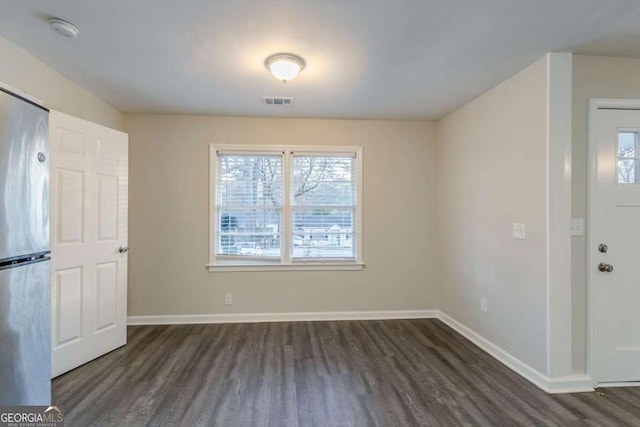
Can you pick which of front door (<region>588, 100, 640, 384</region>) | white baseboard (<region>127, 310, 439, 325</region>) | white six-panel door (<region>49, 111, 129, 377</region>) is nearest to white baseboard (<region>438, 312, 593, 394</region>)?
front door (<region>588, 100, 640, 384</region>)

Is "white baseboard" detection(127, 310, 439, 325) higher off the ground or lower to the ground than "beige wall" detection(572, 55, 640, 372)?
lower

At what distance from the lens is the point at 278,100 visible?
3148mm

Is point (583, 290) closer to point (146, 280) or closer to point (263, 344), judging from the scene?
point (263, 344)

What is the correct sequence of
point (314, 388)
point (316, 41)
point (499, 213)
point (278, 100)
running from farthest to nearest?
point (278, 100) < point (499, 213) < point (314, 388) < point (316, 41)

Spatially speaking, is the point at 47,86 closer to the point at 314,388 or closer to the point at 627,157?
the point at 314,388

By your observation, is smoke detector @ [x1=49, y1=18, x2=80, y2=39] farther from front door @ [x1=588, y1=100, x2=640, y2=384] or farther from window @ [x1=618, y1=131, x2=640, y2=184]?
window @ [x1=618, y1=131, x2=640, y2=184]

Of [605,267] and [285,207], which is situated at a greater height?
[285,207]

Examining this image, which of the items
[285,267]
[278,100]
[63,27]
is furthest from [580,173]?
[63,27]

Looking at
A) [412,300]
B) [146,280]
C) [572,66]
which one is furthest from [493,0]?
[146,280]

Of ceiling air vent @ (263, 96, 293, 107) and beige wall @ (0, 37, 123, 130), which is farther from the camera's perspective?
ceiling air vent @ (263, 96, 293, 107)

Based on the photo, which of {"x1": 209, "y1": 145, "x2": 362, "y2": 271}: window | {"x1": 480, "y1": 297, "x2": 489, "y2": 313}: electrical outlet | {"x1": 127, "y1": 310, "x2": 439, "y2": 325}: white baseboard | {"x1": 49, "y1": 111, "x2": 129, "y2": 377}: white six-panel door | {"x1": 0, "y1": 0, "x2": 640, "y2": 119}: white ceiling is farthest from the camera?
{"x1": 209, "y1": 145, "x2": 362, "y2": 271}: window

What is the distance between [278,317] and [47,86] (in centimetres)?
316

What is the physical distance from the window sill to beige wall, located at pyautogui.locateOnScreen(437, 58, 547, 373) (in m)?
1.21

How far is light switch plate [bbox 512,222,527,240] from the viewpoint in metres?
2.48
